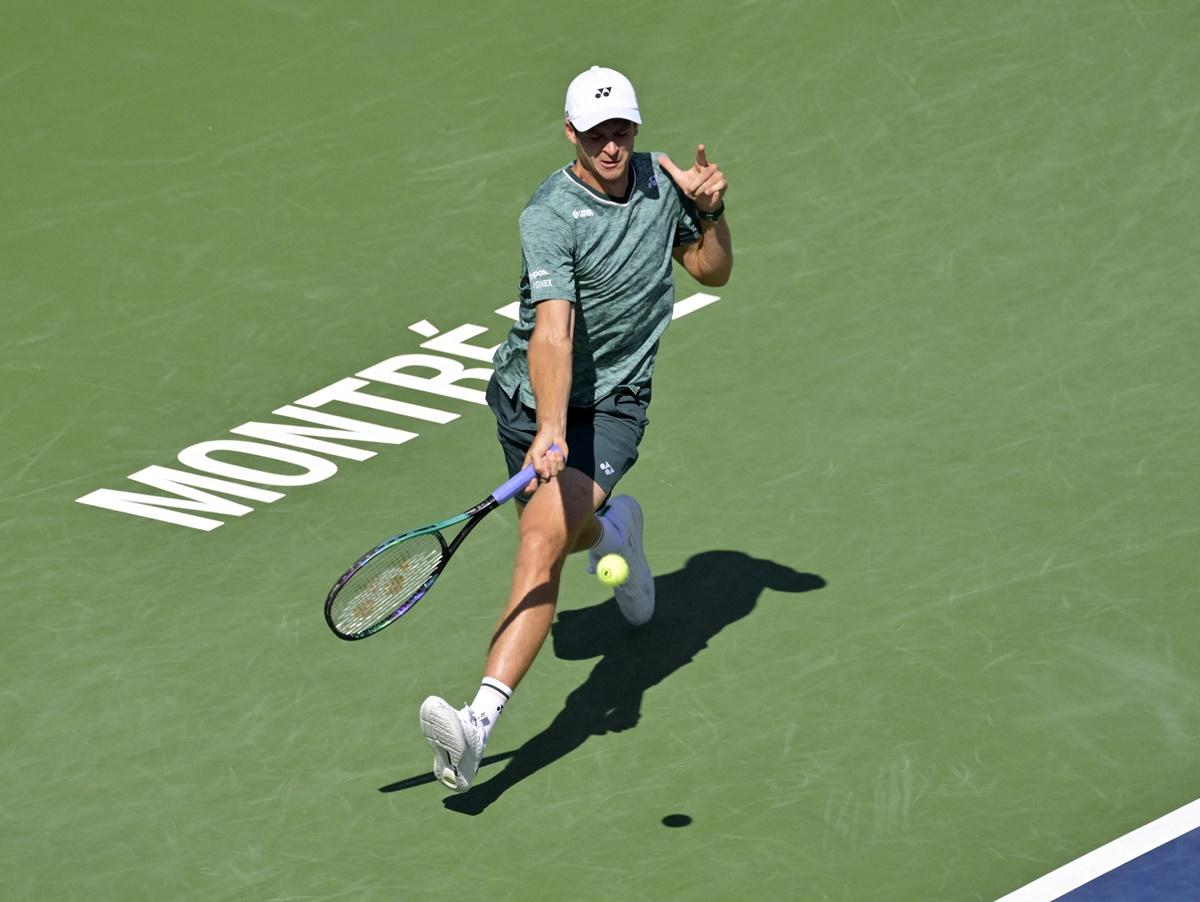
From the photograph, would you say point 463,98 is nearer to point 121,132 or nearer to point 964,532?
point 121,132

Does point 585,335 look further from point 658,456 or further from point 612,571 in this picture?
point 658,456

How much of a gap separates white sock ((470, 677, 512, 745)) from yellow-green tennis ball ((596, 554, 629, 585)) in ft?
2.02

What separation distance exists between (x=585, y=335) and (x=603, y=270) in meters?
0.28

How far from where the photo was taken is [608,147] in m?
Answer: 9.62

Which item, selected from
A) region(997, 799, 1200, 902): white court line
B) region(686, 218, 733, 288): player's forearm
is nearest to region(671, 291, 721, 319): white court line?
region(686, 218, 733, 288): player's forearm

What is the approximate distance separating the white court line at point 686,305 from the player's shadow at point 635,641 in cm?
238

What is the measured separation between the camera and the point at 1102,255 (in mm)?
13203

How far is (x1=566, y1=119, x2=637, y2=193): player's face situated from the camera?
9.61 metres

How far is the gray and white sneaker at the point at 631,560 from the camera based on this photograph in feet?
33.5

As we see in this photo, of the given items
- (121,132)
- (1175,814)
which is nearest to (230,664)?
(1175,814)

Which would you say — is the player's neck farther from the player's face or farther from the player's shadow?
the player's shadow

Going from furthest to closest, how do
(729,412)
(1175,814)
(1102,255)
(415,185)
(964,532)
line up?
(415,185) < (1102,255) < (729,412) < (964,532) < (1175,814)

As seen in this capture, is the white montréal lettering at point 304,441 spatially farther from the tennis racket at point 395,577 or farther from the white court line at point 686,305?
the tennis racket at point 395,577

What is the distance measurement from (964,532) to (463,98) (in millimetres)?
5357
